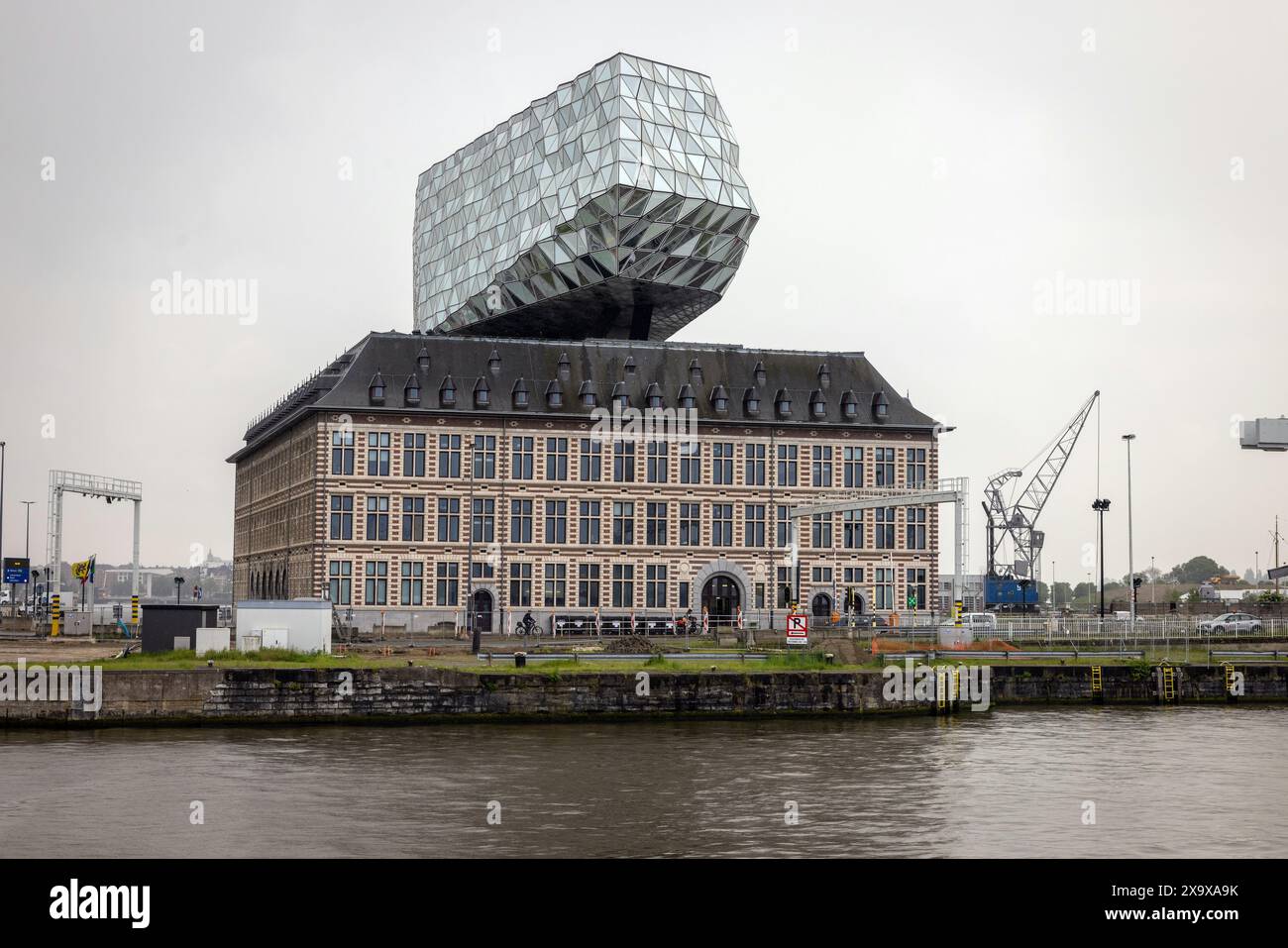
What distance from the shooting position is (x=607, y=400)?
277ft

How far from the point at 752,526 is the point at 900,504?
11.1 metres

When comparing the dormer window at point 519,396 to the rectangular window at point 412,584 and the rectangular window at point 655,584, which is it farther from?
the rectangular window at point 655,584

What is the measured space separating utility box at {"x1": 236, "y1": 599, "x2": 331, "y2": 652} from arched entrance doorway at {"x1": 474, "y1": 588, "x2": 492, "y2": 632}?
29.7 metres

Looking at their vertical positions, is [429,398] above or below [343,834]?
above

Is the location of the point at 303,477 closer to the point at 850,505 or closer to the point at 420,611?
the point at 420,611

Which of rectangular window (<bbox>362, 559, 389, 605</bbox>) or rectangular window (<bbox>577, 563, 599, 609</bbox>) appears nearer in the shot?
rectangular window (<bbox>362, 559, 389, 605</bbox>)

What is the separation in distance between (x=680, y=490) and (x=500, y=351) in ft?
42.4

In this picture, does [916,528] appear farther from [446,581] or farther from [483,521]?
[446,581]

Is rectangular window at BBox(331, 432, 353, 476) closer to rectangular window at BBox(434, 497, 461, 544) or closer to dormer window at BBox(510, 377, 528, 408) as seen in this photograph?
rectangular window at BBox(434, 497, 461, 544)

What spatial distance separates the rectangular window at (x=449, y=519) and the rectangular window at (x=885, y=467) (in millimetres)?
24432

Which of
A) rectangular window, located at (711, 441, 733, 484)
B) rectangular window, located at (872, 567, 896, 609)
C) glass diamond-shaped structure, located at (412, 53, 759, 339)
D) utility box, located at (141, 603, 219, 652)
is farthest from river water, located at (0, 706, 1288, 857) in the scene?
glass diamond-shaped structure, located at (412, 53, 759, 339)

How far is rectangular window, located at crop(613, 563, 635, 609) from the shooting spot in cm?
8456
